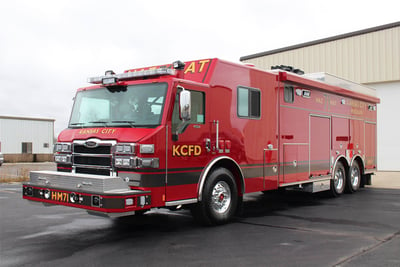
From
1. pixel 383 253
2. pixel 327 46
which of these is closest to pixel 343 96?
pixel 383 253

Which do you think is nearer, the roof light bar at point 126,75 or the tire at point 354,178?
the roof light bar at point 126,75

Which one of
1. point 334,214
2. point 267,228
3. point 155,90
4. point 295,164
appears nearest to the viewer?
point 155,90

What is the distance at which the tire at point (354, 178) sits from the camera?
11.9m

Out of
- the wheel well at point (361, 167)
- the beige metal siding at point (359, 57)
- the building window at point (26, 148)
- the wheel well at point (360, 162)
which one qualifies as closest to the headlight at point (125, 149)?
the wheel well at point (361, 167)

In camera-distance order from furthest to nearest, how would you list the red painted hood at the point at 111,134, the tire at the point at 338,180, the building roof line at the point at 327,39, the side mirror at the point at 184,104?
1. the building roof line at the point at 327,39
2. the tire at the point at 338,180
3. the side mirror at the point at 184,104
4. the red painted hood at the point at 111,134

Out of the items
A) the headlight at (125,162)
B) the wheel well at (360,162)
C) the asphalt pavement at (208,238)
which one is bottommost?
the asphalt pavement at (208,238)

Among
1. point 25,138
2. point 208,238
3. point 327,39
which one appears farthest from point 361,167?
point 25,138

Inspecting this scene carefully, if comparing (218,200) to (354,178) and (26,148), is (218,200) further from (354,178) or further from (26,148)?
(26,148)

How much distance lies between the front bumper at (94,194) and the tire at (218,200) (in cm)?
126

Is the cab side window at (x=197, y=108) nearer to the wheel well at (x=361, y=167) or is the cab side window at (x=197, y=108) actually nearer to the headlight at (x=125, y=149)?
the headlight at (x=125, y=149)

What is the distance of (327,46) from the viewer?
2125cm

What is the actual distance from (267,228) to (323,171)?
12.8 ft

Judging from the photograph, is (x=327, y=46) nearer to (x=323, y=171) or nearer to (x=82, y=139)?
(x=323, y=171)

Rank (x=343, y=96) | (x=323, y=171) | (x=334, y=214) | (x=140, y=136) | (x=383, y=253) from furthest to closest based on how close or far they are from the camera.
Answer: (x=343, y=96) < (x=323, y=171) < (x=334, y=214) < (x=140, y=136) < (x=383, y=253)
